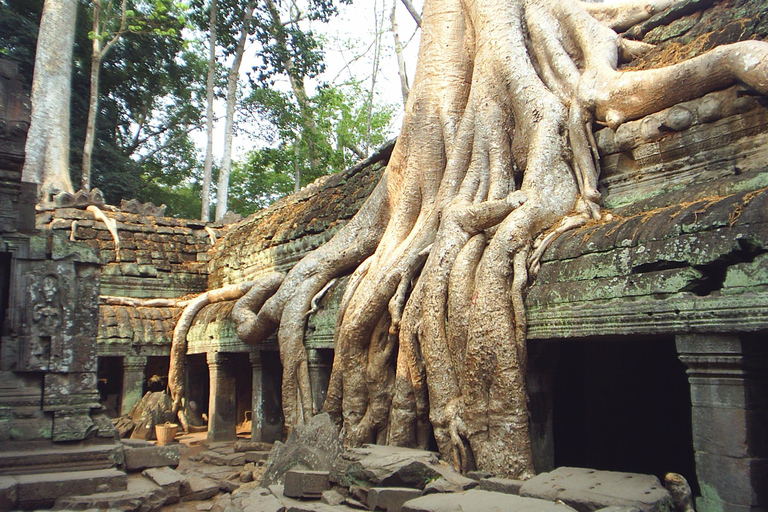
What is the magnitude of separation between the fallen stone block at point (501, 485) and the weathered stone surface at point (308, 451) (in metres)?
1.47

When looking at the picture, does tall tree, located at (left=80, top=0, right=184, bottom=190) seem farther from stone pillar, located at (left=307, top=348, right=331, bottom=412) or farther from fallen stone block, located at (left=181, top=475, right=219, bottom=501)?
fallen stone block, located at (left=181, top=475, right=219, bottom=501)

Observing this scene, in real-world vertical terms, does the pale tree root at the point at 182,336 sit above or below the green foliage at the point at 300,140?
below

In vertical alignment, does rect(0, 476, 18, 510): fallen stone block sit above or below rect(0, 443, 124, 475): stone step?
below

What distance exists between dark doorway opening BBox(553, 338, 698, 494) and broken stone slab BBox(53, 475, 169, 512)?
11.1 ft

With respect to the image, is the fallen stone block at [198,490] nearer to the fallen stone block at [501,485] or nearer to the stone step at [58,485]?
the stone step at [58,485]

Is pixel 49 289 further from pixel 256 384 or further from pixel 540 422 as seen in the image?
pixel 540 422

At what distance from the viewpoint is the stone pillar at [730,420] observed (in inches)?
133

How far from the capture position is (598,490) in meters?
3.42

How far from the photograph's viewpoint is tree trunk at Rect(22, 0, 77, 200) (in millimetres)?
13805

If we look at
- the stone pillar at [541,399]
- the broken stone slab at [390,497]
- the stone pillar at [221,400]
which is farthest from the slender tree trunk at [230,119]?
the broken stone slab at [390,497]

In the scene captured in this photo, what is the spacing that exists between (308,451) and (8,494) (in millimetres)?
2076

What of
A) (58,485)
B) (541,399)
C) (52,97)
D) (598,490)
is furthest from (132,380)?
(598,490)

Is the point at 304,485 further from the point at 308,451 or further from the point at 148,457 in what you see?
the point at 148,457

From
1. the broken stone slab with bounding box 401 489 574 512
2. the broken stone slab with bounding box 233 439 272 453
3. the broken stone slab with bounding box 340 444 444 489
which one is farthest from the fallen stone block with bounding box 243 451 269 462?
the broken stone slab with bounding box 401 489 574 512
